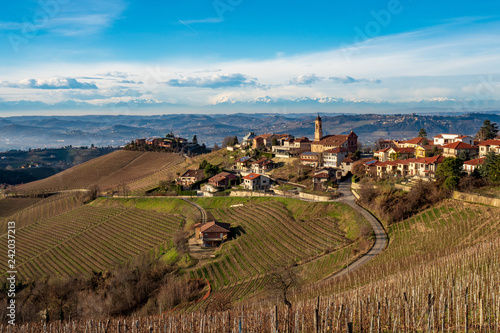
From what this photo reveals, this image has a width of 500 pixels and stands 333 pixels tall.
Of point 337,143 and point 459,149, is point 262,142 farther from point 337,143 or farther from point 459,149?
point 459,149

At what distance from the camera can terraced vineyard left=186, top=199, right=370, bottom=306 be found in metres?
30.1

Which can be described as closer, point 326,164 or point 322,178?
point 322,178

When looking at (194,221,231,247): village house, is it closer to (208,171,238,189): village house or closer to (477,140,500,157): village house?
(208,171,238,189): village house

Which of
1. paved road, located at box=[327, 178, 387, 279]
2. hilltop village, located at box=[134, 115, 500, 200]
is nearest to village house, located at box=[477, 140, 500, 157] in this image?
hilltop village, located at box=[134, 115, 500, 200]

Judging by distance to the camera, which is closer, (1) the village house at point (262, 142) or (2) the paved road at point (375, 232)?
(2) the paved road at point (375, 232)

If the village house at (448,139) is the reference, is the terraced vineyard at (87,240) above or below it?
below

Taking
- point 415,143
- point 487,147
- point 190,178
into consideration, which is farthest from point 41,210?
point 487,147

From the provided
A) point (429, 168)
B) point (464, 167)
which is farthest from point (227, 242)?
point (464, 167)

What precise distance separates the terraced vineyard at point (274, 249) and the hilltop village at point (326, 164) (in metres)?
6.85

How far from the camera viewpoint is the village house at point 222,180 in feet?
196

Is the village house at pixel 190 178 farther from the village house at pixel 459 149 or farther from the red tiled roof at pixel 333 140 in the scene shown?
the village house at pixel 459 149

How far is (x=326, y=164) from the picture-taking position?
2373 inches

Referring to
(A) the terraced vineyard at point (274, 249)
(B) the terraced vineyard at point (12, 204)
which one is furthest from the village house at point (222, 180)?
(B) the terraced vineyard at point (12, 204)

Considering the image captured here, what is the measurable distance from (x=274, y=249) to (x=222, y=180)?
1032 inches
